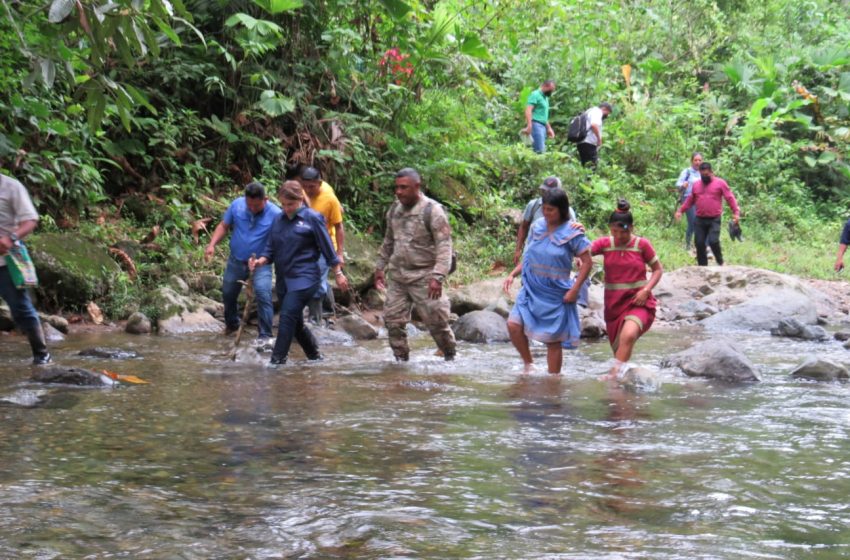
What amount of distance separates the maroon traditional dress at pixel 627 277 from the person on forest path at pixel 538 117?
41.1 ft

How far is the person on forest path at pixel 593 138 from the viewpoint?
2077 centimetres

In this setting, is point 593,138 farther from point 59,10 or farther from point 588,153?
point 59,10

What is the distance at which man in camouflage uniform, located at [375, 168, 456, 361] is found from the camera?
895 centimetres

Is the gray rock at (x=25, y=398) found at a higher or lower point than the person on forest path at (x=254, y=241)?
lower

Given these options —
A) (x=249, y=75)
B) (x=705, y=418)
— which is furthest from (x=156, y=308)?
(x=705, y=418)

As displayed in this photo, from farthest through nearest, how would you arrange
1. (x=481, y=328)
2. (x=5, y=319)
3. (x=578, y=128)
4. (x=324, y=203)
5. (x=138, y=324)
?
(x=578, y=128), (x=481, y=328), (x=138, y=324), (x=5, y=319), (x=324, y=203)

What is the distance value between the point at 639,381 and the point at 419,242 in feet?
8.11

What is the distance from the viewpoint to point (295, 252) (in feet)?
29.2

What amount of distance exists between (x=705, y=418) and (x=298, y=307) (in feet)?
12.7

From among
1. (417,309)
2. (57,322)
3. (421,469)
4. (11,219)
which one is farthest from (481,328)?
(421,469)

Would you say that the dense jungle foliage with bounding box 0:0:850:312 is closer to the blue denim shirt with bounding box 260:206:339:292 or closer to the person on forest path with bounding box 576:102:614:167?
the person on forest path with bounding box 576:102:614:167

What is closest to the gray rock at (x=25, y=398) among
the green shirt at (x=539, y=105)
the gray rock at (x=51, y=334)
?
the gray rock at (x=51, y=334)

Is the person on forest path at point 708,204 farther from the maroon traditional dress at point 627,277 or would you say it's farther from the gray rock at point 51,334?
the gray rock at point 51,334

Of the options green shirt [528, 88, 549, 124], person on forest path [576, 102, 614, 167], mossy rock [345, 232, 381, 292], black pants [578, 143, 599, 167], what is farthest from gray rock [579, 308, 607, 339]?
black pants [578, 143, 599, 167]
